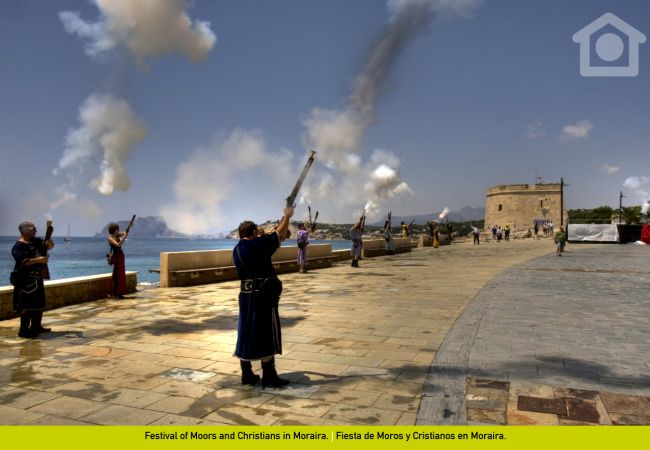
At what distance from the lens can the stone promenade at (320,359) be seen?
3914 millimetres

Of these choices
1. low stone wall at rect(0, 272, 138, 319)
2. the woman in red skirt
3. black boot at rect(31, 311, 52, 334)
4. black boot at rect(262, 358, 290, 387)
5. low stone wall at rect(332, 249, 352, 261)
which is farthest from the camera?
low stone wall at rect(332, 249, 352, 261)

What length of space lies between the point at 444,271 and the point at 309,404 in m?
13.0

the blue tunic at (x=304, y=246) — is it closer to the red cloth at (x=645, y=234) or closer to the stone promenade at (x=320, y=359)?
the stone promenade at (x=320, y=359)

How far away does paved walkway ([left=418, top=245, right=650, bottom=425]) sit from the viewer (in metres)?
3.81

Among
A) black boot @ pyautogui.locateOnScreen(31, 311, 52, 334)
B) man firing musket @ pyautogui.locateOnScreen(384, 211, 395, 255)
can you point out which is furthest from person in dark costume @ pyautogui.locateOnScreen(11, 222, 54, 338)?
man firing musket @ pyautogui.locateOnScreen(384, 211, 395, 255)

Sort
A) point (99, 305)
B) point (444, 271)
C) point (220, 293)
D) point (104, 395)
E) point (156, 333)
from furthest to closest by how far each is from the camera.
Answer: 1. point (444, 271)
2. point (220, 293)
3. point (99, 305)
4. point (156, 333)
5. point (104, 395)

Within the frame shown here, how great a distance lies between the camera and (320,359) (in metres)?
5.49

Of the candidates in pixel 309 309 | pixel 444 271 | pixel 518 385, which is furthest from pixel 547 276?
pixel 518 385

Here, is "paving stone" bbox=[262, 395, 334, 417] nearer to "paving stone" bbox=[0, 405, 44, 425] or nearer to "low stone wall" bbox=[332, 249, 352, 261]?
"paving stone" bbox=[0, 405, 44, 425]

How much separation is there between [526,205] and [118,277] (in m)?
72.6

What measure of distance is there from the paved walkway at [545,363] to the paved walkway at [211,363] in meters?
0.31

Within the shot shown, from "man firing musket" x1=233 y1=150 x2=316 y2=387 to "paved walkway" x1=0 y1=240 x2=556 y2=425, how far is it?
237 millimetres
